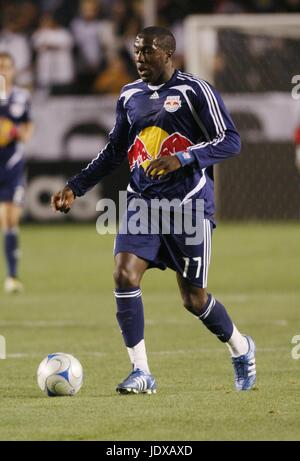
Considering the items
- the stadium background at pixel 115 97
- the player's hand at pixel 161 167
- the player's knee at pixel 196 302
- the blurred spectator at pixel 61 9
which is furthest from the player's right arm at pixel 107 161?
the blurred spectator at pixel 61 9

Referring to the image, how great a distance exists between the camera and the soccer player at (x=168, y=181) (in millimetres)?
7090

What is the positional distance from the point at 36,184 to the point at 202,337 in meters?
10.3

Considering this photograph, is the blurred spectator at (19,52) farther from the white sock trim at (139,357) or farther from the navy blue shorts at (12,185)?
the white sock trim at (139,357)

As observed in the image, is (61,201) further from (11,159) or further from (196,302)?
(11,159)

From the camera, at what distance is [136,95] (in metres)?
7.33

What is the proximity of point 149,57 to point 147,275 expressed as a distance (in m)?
8.35

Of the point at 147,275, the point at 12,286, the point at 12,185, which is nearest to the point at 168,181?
the point at 12,286

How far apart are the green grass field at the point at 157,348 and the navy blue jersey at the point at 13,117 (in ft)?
4.74

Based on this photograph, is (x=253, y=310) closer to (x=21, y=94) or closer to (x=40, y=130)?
(x=21, y=94)

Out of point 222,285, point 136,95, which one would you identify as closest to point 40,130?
point 222,285

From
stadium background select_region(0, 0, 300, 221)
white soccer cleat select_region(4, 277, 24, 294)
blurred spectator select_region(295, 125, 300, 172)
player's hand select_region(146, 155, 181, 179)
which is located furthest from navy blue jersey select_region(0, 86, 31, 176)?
player's hand select_region(146, 155, 181, 179)

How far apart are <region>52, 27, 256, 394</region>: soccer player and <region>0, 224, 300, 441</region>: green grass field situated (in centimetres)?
36
